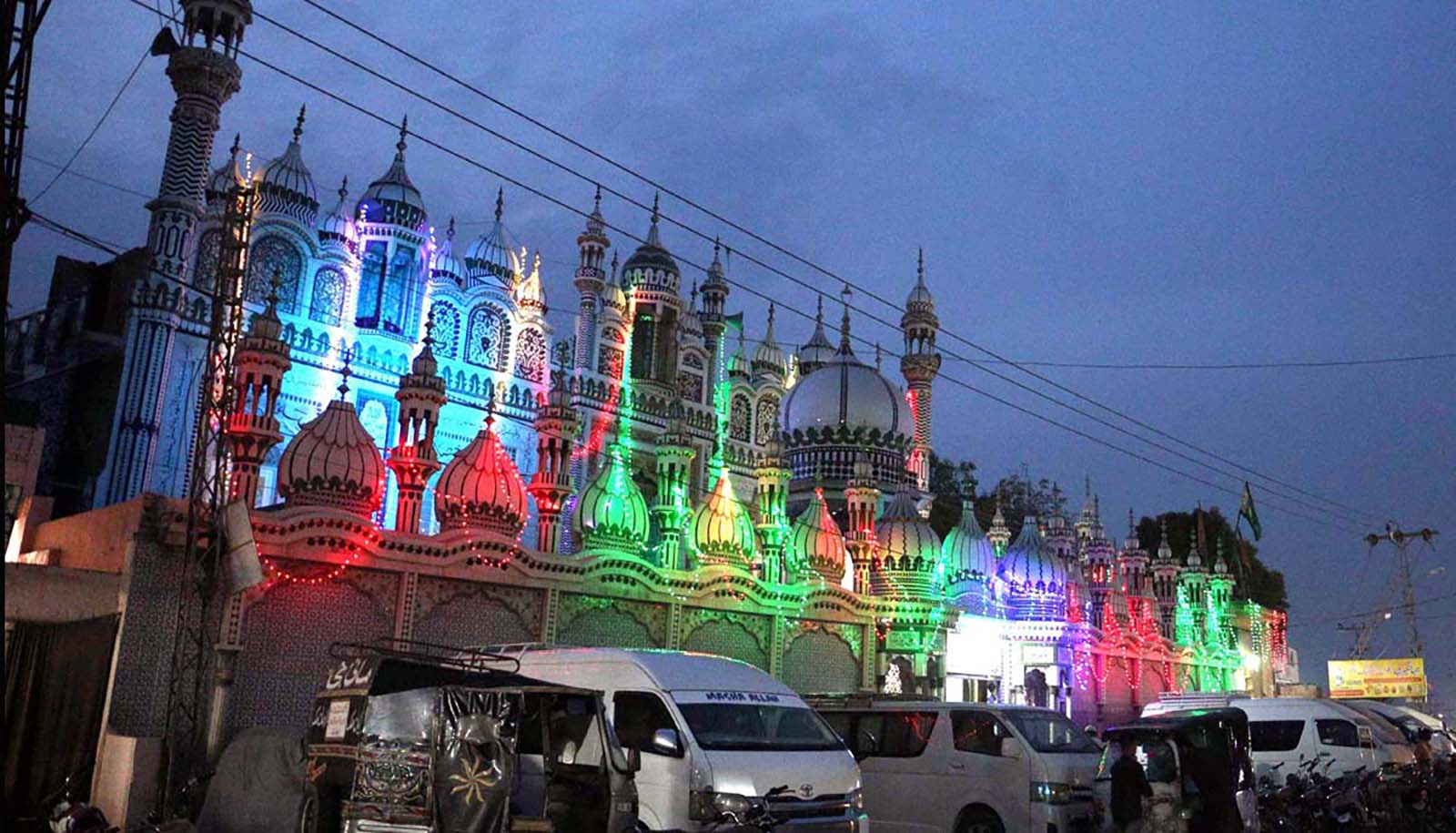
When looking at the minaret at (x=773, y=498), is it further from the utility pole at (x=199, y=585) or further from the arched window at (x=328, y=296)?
the arched window at (x=328, y=296)

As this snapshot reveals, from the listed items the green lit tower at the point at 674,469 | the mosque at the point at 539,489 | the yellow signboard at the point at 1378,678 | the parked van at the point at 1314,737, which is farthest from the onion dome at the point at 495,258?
the yellow signboard at the point at 1378,678

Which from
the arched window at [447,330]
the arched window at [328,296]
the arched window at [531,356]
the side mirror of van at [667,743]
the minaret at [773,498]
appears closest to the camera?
the side mirror of van at [667,743]

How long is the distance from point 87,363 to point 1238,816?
27681 millimetres

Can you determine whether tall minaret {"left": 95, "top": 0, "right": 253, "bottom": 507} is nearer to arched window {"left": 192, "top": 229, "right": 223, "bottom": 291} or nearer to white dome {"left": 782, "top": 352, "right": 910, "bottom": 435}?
arched window {"left": 192, "top": 229, "right": 223, "bottom": 291}

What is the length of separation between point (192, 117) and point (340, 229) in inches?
187

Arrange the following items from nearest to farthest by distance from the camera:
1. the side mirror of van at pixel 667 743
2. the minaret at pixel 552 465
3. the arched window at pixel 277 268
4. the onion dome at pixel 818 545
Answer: the side mirror of van at pixel 667 743 → the minaret at pixel 552 465 → the onion dome at pixel 818 545 → the arched window at pixel 277 268

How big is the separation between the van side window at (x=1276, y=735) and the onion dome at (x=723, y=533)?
31.0 ft

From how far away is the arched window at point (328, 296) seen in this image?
30.6m

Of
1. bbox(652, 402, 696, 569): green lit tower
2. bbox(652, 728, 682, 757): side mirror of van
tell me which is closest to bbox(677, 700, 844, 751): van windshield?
bbox(652, 728, 682, 757): side mirror of van

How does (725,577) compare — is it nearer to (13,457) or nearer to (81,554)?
(81,554)

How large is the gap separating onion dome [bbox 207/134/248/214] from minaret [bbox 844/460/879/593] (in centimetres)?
1794

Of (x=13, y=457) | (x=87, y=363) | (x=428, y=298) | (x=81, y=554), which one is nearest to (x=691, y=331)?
(x=428, y=298)

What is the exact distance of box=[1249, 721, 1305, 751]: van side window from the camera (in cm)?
1891

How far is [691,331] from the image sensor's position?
41.7 m
